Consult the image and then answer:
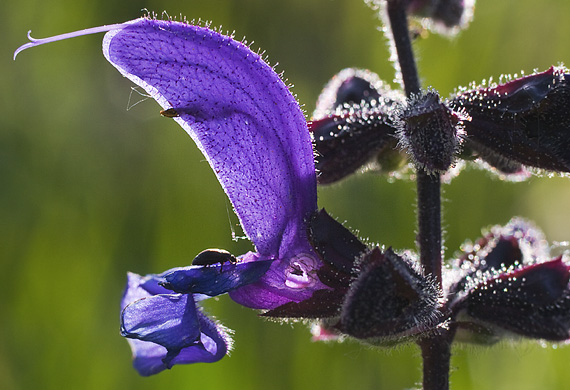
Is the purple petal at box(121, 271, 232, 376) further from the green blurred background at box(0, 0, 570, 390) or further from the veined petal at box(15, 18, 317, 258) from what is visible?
the green blurred background at box(0, 0, 570, 390)

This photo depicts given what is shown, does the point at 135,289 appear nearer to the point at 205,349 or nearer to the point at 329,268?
the point at 205,349

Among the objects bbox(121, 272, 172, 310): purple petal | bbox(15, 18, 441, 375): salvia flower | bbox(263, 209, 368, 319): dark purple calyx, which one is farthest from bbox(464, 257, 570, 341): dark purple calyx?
bbox(121, 272, 172, 310): purple petal

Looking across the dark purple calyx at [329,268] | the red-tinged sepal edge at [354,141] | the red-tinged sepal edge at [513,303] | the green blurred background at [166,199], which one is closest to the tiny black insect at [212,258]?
the dark purple calyx at [329,268]

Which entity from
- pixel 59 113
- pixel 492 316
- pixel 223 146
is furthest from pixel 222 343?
pixel 59 113

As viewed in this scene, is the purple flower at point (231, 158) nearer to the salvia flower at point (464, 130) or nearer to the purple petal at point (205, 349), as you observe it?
the purple petal at point (205, 349)

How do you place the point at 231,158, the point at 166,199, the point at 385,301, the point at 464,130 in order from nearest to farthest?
1. the point at 385,301
2. the point at 231,158
3. the point at 464,130
4. the point at 166,199

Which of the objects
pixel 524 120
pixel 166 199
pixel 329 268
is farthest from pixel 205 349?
pixel 166 199

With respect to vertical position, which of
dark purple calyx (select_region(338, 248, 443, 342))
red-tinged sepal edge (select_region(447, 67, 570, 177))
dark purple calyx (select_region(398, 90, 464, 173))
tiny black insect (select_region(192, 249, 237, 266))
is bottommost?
dark purple calyx (select_region(338, 248, 443, 342))
